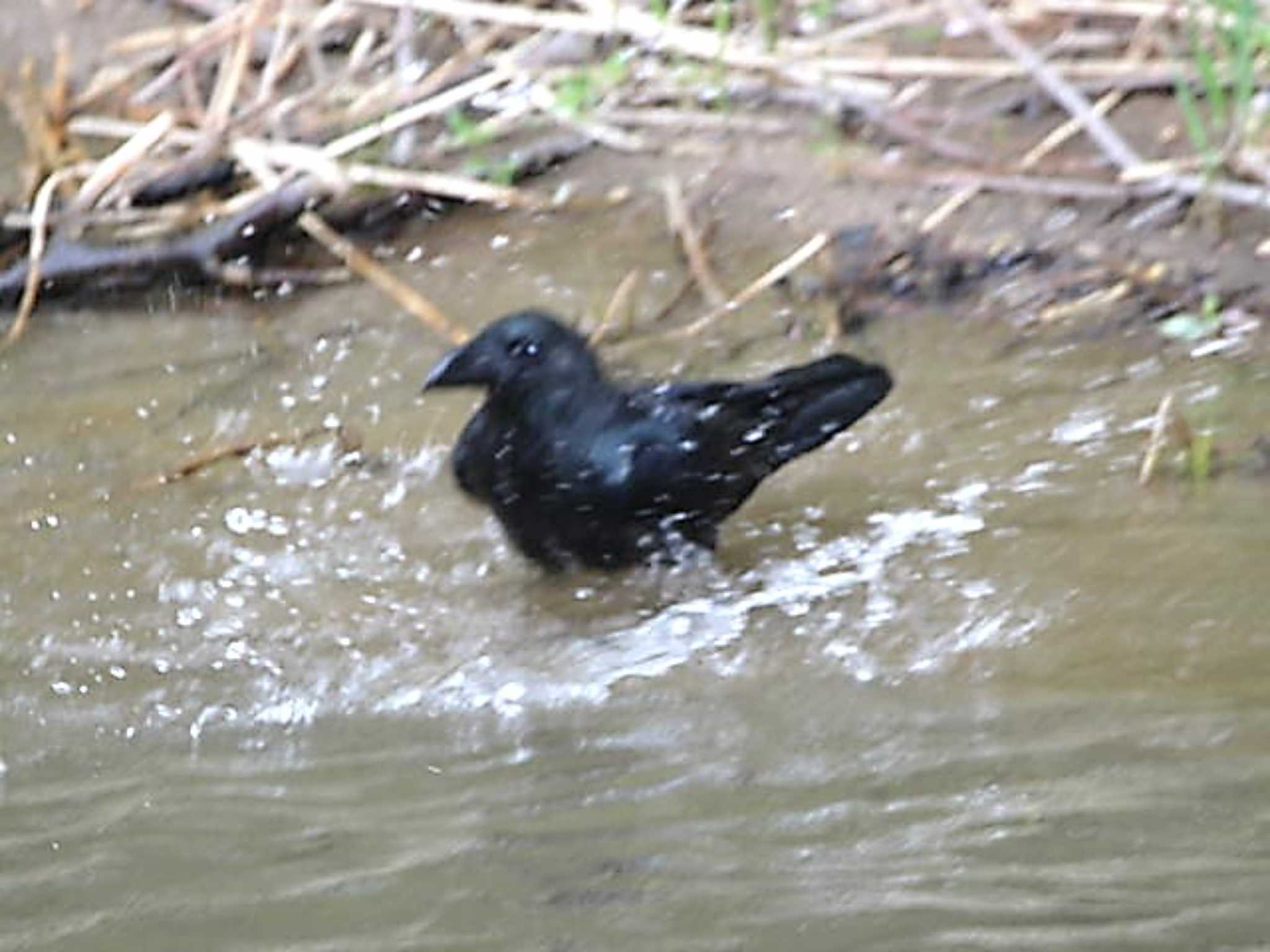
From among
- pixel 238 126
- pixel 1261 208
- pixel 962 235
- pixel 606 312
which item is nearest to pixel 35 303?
pixel 238 126

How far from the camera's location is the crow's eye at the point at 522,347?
4.21 metres

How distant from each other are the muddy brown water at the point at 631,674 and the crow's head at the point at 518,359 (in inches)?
14.4

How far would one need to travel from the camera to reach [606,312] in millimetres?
5430

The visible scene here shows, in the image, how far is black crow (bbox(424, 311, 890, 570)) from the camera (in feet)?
13.5

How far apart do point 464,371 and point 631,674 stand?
25.4 inches

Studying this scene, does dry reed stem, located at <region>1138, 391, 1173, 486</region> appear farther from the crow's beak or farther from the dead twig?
the dead twig

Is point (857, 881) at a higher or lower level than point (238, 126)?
lower

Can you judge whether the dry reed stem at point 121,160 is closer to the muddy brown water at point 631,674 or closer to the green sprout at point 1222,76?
the muddy brown water at point 631,674

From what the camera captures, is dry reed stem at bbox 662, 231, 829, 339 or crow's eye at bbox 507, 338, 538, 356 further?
dry reed stem at bbox 662, 231, 829, 339

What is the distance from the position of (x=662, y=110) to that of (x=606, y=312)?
87 centimetres

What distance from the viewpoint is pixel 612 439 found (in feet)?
13.5

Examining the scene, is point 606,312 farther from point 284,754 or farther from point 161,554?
point 284,754

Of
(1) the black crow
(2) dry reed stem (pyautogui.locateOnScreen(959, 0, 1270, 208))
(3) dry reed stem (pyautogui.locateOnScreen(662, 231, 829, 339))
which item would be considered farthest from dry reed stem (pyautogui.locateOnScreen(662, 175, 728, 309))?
(1) the black crow

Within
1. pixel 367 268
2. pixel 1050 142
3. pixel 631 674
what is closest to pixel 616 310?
pixel 367 268
